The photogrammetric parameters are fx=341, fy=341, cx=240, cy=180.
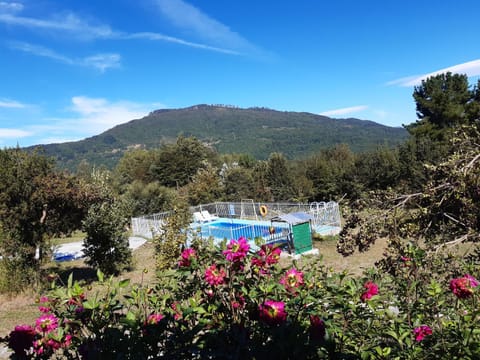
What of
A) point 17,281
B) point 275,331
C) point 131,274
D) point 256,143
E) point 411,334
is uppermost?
point 256,143

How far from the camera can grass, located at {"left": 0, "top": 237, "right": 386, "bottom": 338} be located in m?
7.16

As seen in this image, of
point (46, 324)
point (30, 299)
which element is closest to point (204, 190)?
point (30, 299)

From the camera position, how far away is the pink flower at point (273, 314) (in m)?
1.63

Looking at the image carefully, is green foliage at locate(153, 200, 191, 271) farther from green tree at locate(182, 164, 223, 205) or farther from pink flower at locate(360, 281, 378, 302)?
green tree at locate(182, 164, 223, 205)

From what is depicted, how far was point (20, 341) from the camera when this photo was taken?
5.41ft

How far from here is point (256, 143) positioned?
123 meters

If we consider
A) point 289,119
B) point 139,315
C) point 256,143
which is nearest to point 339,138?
point 256,143

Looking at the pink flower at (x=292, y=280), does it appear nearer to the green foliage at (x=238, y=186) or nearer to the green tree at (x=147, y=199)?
the green tree at (x=147, y=199)

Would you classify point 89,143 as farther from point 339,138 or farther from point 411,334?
point 411,334

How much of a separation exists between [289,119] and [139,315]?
172034 mm

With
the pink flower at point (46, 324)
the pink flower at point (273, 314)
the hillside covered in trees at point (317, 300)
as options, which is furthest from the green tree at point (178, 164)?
A: the pink flower at point (273, 314)

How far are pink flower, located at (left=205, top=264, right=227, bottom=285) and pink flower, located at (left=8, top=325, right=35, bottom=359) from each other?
2.99 ft

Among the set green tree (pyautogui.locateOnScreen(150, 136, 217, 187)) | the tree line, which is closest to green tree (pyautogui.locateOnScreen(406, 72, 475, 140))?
the tree line

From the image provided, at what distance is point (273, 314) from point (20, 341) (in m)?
1.23
